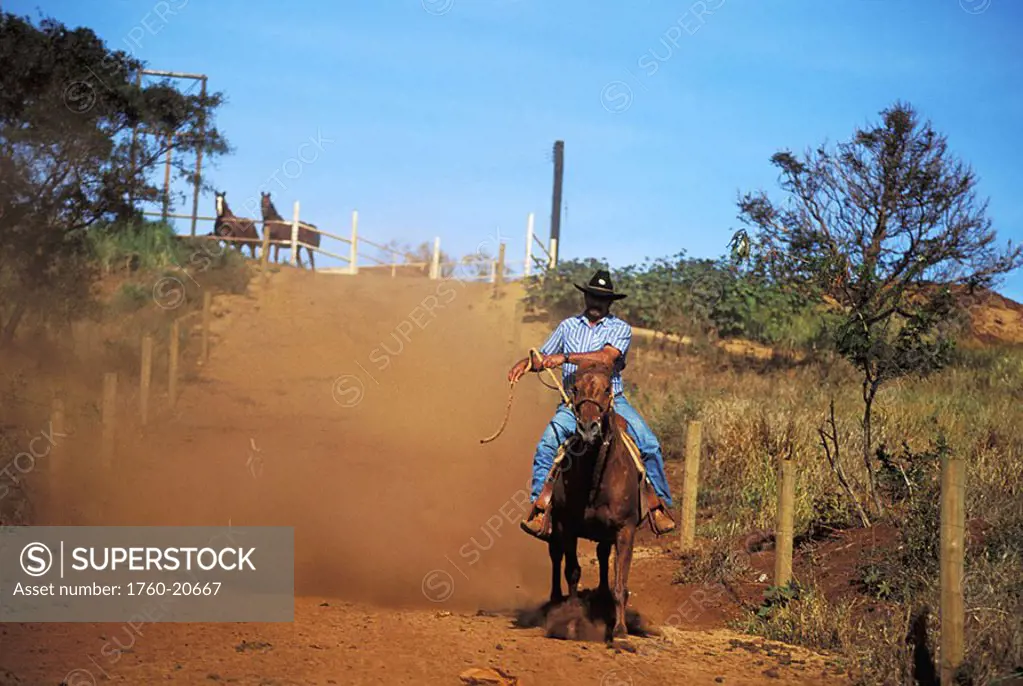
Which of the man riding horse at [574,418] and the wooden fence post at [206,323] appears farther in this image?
the wooden fence post at [206,323]

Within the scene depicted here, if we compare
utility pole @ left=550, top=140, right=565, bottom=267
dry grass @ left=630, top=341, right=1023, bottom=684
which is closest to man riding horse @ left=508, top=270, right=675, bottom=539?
dry grass @ left=630, top=341, right=1023, bottom=684

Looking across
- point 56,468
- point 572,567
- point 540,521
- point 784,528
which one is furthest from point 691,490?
point 56,468

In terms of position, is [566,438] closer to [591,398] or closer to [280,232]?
[591,398]

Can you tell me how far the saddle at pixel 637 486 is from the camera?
9.61 meters

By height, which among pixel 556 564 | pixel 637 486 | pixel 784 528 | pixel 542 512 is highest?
pixel 637 486

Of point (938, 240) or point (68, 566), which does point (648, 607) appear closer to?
point (68, 566)

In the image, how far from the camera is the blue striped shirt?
9.64 meters

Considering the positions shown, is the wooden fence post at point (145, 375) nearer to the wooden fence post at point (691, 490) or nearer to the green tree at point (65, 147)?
the green tree at point (65, 147)

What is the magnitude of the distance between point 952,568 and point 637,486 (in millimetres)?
2980

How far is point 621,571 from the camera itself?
9.46 metres

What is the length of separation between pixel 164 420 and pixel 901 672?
57.8 feet

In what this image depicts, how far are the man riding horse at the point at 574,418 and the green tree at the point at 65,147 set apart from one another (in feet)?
52.2

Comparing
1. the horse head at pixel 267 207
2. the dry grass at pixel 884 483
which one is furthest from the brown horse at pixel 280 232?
the dry grass at pixel 884 483

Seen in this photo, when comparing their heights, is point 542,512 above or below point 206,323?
below
